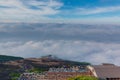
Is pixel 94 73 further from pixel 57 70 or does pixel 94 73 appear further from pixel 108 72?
pixel 57 70

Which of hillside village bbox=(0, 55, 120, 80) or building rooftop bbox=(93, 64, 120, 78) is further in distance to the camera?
hillside village bbox=(0, 55, 120, 80)

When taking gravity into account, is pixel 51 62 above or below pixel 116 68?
above

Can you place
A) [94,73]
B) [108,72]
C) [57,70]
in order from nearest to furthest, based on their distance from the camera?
[108,72], [94,73], [57,70]

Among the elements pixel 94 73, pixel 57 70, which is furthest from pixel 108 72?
pixel 57 70

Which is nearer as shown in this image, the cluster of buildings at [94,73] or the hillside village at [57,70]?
the cluster of buildings at [94,73]

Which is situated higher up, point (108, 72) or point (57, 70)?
point (57, 70)

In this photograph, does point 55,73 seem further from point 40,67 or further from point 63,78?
point 40,67

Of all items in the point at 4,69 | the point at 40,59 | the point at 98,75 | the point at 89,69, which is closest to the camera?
the point at 98,75

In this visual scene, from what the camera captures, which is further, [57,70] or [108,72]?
[57,70]

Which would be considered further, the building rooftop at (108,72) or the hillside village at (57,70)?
the hillside village at (57,70)

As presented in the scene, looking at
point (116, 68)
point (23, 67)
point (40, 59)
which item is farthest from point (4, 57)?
point (116, 68)

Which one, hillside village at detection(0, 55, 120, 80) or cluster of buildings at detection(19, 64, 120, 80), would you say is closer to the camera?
cluster of buildings at detection(19, 64, 120, 80)
